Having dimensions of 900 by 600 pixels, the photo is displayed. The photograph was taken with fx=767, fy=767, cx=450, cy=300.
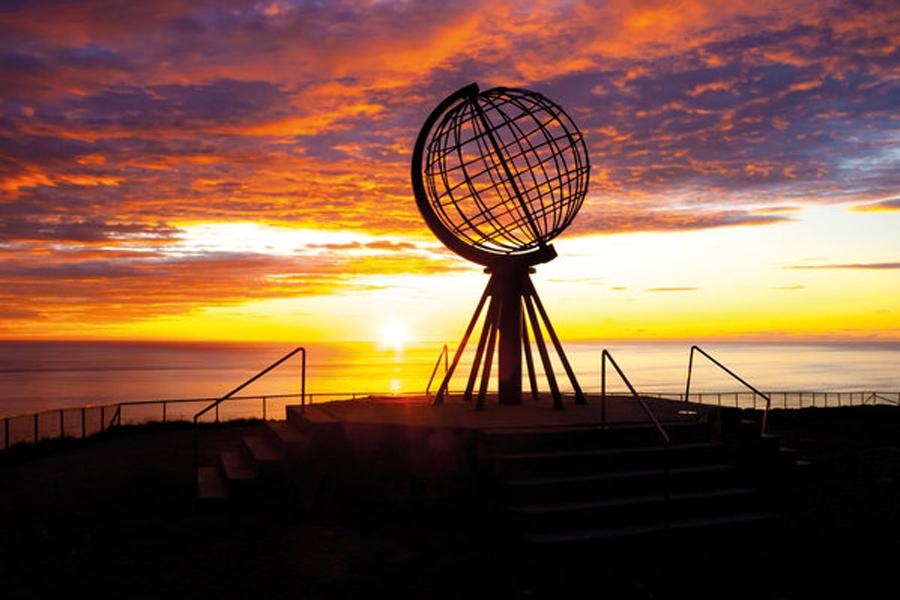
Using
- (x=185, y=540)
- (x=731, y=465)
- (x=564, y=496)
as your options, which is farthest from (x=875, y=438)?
(x=185, y=540)

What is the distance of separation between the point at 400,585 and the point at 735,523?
181 inches

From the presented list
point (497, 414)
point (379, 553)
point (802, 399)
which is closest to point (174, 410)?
point (802, 399)

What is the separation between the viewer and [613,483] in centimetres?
1028

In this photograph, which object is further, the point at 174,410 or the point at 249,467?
the point at 174,410

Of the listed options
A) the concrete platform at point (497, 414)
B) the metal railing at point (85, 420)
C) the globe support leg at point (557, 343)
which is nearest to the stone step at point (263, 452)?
the concrete platform at point (497, 414)

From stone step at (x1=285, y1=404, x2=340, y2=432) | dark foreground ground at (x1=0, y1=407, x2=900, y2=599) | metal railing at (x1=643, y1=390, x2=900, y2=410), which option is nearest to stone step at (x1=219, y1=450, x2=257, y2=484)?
dark foreground ground at (x1=0, y1=407, x2=900, y2=599)

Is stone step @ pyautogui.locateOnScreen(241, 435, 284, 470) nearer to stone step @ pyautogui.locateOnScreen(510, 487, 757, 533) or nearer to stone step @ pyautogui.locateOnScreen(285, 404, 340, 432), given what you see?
stone step @ pyautogui.locateOnScreen(285, 404, 340, 432)

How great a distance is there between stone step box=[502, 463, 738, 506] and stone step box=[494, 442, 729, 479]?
136 millimetres

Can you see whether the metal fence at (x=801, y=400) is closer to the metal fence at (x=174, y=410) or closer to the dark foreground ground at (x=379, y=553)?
the metal fence at (x=174, y=410)

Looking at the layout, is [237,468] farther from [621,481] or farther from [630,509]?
[630,509]

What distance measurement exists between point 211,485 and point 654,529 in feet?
22.8

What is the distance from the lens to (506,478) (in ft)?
33.6

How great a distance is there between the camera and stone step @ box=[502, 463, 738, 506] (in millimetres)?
9867

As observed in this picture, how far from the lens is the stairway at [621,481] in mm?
9500
